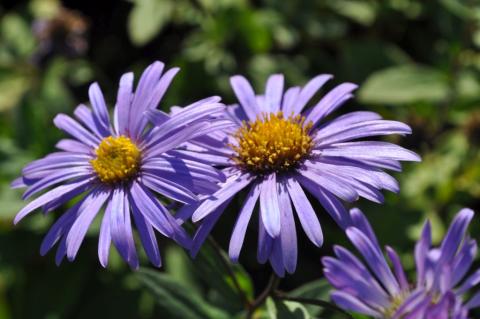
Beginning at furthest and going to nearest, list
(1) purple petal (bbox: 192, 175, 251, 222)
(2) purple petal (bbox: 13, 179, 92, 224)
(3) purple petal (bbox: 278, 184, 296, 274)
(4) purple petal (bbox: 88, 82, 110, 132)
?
(4) purple petal (bbox: 88, 82, 110, 132) → (2) purple petal (bbox: 13, 179, 92, 224) → (1) purple petal (bbox: 192, 175, 251, 222) → (3) purple petal (bbox: 278, 184, 296, 274)

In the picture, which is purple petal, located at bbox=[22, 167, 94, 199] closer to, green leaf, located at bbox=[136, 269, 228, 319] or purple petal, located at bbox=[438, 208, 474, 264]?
green leaf, located at bbox=[136, 269, 228, 319]

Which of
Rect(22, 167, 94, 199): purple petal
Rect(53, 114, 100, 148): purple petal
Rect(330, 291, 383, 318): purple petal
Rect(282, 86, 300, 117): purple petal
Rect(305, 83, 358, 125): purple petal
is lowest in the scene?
Rect(330, 291, 383, 318): purple petal

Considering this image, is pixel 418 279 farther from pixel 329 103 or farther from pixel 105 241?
pixel 105 241


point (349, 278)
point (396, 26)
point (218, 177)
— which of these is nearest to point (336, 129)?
point (218, 177)

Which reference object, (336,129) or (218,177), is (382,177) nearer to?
(336,129)

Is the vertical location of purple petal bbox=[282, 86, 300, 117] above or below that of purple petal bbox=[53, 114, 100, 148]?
below

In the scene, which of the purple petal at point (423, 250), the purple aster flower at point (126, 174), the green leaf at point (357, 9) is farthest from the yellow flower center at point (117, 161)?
the green leaf at point (357, 9)

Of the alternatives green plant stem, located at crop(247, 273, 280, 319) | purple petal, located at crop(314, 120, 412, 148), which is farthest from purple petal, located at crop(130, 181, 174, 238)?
purple petal, located at crop(314, 120, 412, 148)

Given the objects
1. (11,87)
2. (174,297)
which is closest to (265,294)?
(174,297)
